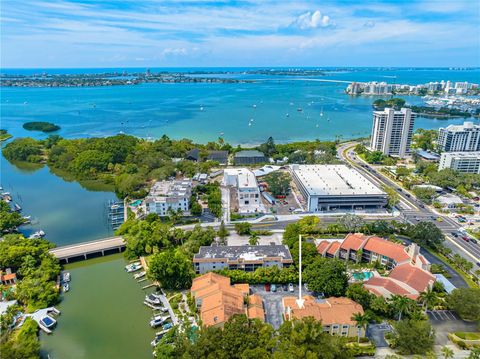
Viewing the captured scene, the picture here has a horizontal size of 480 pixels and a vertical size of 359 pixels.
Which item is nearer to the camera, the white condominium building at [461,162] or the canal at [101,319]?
the canal at [101,319]

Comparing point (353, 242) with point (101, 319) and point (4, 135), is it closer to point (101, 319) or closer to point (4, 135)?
point (101, 319)

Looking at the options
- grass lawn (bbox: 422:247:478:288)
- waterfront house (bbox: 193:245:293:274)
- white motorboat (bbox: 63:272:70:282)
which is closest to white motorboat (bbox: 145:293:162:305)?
waterfront house (bbox: 193:245:293:274)

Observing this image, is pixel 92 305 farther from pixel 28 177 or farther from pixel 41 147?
pixel 41 147

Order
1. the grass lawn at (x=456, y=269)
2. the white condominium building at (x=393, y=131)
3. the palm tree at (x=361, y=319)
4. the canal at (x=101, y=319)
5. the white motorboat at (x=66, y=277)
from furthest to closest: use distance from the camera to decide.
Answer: the white condominium building at (x=393, y=131), the white motorboat at (x=66, y=277), the grass lawn at (x=456, y=269), the canal at (x=101, y=319), the palm tree at (x=361, y=319)

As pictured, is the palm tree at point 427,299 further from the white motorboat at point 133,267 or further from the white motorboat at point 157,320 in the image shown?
the white motorboat at point 133,267

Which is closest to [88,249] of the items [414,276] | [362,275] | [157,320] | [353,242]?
[157,320]

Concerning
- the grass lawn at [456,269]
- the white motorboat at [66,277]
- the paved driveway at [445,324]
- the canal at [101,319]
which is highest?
the grass lawn at [456,269]

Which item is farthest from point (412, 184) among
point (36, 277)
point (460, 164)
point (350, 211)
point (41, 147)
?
point (41, 147)

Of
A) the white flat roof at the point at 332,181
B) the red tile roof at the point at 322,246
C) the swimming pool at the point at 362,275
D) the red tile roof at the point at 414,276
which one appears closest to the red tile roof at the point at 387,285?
the red tile roof at the point at 414,276
